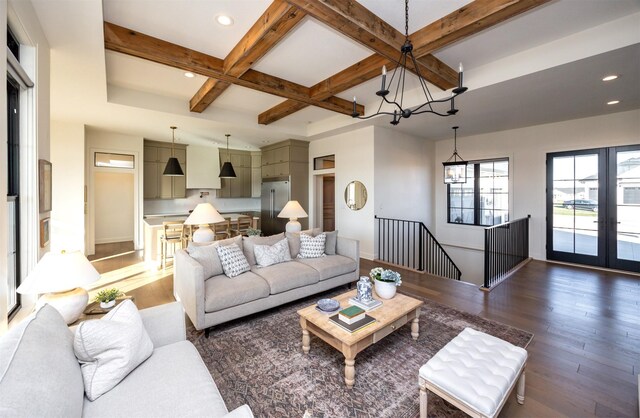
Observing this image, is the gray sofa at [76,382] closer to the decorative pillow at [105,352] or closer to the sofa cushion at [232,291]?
the decorative pillow at [105,352]

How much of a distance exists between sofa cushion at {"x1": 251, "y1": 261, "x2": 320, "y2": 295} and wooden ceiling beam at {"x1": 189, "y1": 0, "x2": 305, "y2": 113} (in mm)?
2473

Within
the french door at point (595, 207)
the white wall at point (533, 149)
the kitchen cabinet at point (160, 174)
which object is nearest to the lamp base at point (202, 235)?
the kitchen cabinet at point (160, 174)

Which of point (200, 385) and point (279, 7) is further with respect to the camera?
point (279, 7)

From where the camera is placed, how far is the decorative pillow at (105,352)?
1290mm

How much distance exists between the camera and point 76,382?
3.80ft

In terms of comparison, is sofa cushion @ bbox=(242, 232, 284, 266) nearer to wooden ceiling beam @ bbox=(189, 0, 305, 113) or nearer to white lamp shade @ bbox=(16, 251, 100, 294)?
white lamp shade @ bbox=(16, 251, 100, 294)

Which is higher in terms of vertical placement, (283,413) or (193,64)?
(193,64)

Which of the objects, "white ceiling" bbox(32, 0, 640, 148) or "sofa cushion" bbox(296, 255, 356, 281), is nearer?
"white ceiling" bbox(32, 0, 640, 148)

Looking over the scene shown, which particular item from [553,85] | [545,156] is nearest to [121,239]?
[553,85]

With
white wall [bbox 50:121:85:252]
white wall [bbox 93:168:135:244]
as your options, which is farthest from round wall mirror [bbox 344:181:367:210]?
white wall [bbox 93:168:135:244]

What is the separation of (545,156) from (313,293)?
567cm

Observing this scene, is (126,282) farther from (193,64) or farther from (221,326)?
(193,64)

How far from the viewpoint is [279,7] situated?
226cm

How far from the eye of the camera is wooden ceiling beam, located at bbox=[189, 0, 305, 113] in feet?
7.50
